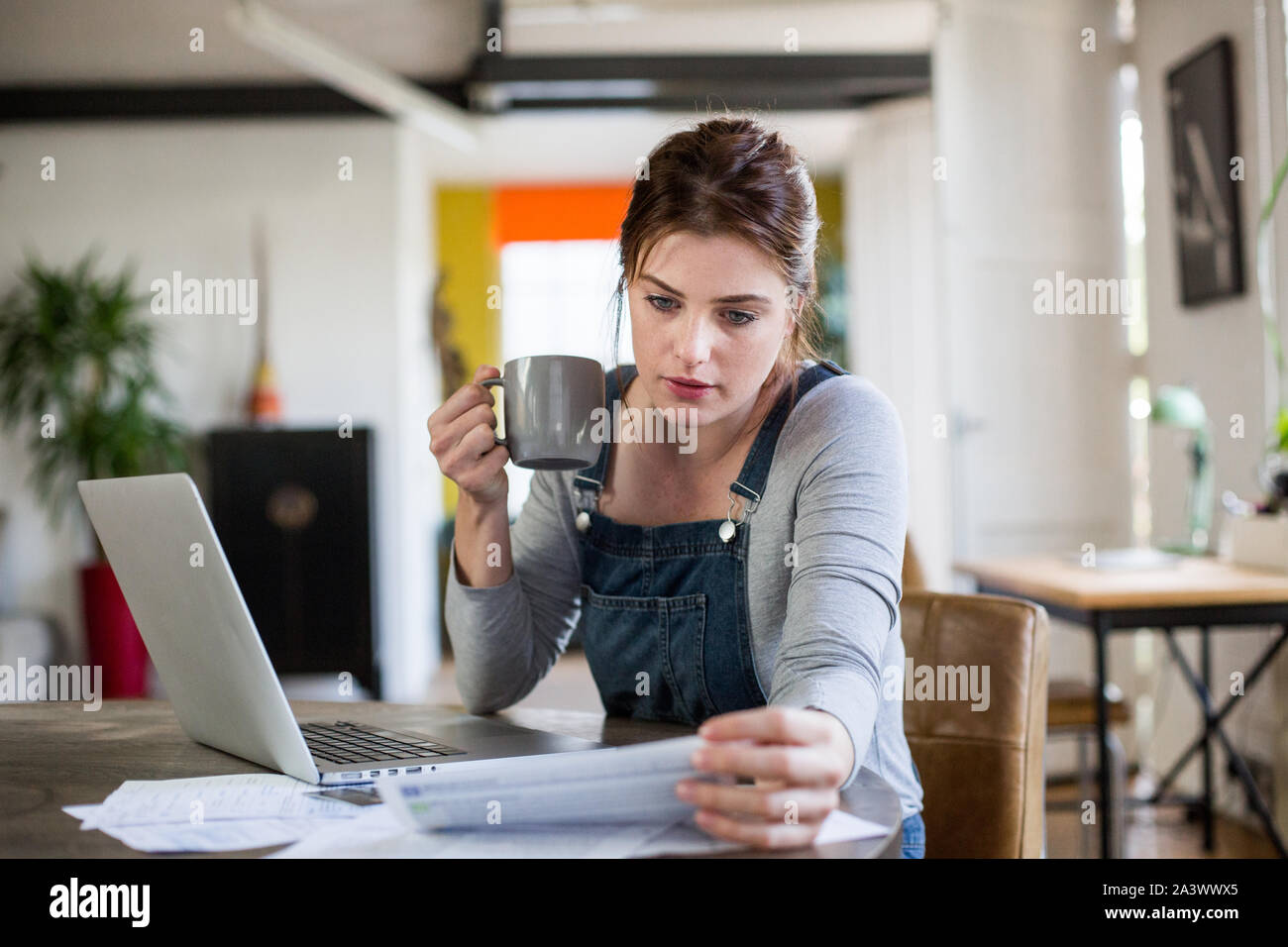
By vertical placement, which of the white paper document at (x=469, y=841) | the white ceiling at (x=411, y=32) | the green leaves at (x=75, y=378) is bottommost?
the white paper document at (x=469, y=841)

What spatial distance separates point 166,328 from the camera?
545 cm

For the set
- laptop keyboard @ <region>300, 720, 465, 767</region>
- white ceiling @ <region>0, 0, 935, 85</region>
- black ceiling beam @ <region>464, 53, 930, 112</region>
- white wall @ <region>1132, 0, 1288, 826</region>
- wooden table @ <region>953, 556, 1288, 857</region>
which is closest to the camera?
laptop keyboard @ <region>300, 720, 465, 767</region>

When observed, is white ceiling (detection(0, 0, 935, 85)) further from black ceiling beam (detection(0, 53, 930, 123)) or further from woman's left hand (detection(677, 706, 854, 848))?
woman's left hand (detection(677, 706, 854, 848))

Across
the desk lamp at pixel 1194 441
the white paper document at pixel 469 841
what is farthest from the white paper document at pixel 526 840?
the desk lamp at pixel 1194 441

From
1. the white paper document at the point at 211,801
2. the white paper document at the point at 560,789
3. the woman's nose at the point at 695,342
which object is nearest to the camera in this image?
the white paper document at the point at 560,789

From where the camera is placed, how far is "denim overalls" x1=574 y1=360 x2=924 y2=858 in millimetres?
1133

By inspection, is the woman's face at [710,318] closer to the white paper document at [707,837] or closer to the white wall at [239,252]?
the white paper document at [707,837]

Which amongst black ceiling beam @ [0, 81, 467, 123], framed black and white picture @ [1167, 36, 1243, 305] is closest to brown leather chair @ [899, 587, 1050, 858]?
framed black and white picture @ [1167, 36, 1243, 305]

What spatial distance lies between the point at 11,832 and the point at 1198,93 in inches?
142

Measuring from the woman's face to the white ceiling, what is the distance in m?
3.83

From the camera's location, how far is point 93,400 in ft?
16.2

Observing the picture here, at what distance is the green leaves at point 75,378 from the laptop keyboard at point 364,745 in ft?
13.6

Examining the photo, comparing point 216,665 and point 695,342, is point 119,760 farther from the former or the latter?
point 695,342

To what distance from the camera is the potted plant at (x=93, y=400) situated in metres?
4.90
